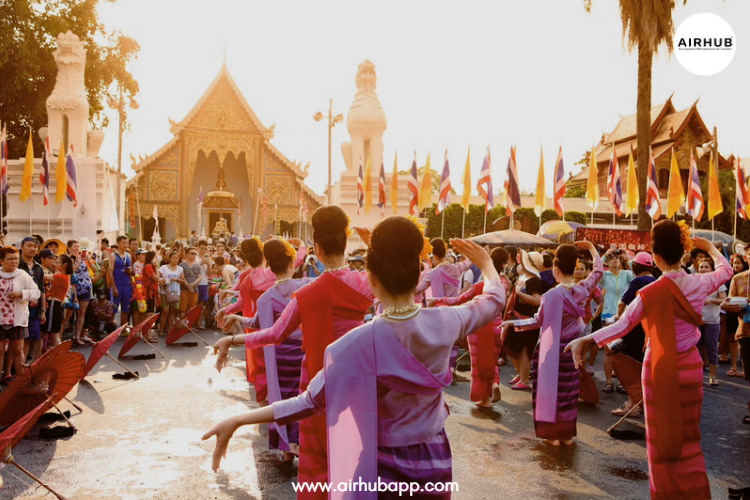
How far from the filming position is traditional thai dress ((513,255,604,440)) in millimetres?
5293

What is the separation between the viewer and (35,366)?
461 cm

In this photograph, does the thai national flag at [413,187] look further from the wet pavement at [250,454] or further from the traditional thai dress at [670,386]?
the traditional thai dress at [670,386]

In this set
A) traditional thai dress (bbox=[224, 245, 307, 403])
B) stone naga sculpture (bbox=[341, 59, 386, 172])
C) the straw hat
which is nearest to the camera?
traditional thai dress (bbox=[224, 245, 307, 403])

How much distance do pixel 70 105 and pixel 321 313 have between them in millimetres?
18892

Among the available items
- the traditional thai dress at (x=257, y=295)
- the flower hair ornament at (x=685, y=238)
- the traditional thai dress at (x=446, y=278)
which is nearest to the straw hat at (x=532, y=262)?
the traditional thai dress at (x=446, y=278)

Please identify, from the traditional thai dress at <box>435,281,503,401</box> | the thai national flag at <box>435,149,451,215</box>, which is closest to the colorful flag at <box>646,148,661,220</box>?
the thai national flag at <box>435,149,451,215</box>

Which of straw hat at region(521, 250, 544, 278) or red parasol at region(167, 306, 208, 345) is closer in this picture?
straw hat at region(521, 250, 544, 278)

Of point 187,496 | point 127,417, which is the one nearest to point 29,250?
point 127,417

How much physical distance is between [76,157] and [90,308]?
9.50m

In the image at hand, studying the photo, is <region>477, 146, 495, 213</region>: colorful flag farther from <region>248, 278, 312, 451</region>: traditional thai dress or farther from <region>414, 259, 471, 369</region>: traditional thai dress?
<region>248, 278, 312, 451</region>: traditional thai dress

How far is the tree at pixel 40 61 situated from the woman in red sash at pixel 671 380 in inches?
1014

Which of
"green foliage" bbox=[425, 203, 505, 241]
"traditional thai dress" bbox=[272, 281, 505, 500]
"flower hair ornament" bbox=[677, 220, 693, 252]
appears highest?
"green foliage" bbox=[425, 203, 505, 241]

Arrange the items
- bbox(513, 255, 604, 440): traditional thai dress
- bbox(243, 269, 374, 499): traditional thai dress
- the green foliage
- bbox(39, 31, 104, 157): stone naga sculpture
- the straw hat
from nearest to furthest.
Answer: bbox(243, 269, 374, 499): traditional thai dress → bbox(513, 255, 604, 440): traditional thai dress → the straw hat → bbox(39, 31, 104, 157): stone naga sculpture → the green foliage

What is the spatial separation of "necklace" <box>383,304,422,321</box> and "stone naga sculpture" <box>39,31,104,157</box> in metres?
19.4
